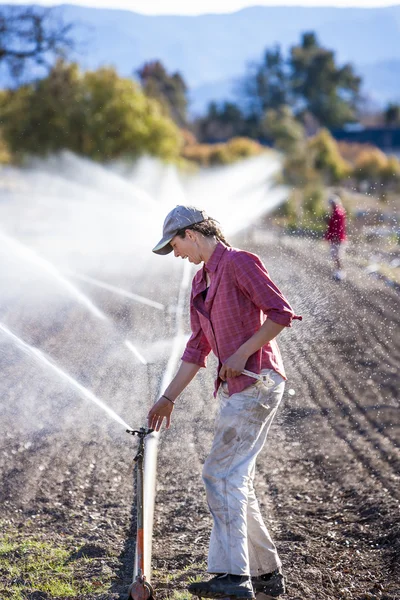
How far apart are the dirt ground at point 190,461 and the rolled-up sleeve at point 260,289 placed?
1.35m

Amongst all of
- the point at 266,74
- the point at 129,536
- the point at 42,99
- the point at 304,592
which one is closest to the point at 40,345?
the point at 129,536

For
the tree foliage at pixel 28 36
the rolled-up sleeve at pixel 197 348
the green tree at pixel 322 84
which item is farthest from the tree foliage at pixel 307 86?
Result: the rolled-up sleeve at pixel 197 348

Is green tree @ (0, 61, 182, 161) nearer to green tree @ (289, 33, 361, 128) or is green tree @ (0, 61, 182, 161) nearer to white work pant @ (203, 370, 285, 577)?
white work pant @ (203, 370, 285, 577)

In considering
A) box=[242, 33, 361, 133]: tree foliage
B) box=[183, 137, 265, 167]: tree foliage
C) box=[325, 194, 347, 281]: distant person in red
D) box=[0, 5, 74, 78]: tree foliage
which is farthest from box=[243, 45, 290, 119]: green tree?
box=[325, 194, 347, 281]: distant person in red

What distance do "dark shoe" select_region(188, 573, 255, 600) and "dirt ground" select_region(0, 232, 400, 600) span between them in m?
0.53

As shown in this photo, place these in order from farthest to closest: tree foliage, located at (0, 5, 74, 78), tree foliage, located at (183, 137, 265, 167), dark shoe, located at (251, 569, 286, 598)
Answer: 1. tree foliage, located at (183, 137, 265, 167)
2. tree foliage, located at (0, 5, 74, 78)
3. dark shoe, located at (251, 569, 286, 598)

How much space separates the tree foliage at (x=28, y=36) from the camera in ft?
85.0

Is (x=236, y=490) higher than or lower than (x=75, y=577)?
higher

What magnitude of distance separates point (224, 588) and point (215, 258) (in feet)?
4.40

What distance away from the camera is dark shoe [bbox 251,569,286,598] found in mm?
3766

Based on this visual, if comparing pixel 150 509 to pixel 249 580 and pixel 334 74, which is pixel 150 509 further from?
pixel 334 74

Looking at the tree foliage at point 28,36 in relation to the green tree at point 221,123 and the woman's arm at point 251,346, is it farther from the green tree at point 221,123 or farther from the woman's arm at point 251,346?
the green tree at point 221,123

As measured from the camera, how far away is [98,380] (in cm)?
663

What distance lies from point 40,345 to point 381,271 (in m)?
8.64
